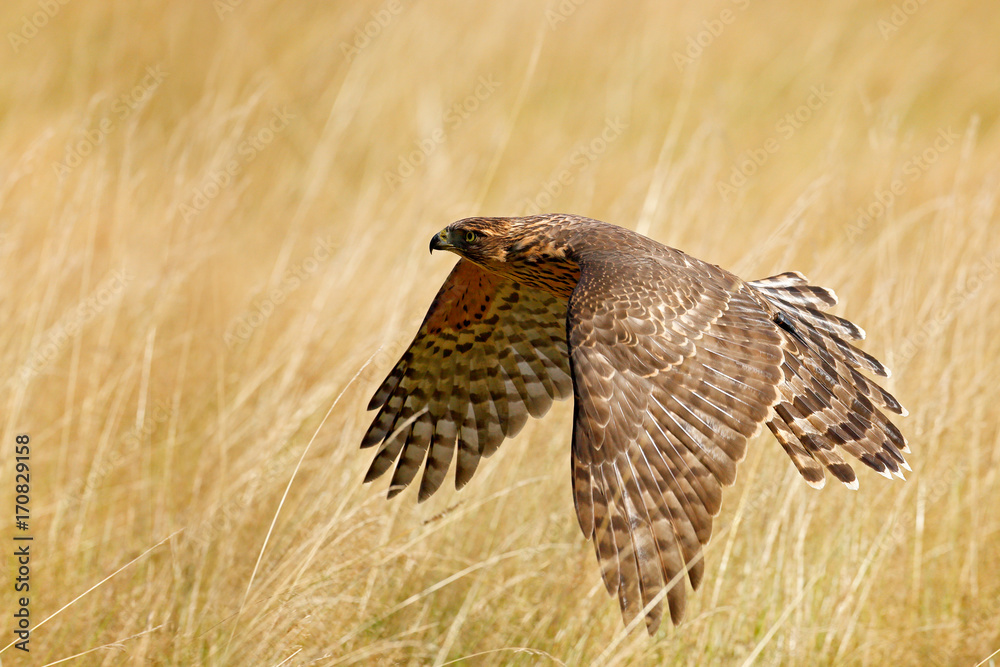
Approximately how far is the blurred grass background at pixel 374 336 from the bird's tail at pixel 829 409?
0.43 meters

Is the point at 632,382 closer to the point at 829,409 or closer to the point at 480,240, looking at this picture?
the point at 829,409

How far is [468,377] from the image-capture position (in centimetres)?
465

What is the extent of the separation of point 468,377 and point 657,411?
5.16 feet

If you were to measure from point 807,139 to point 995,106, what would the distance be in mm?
2855

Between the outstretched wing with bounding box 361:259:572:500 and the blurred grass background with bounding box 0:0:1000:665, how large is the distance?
0.19 m

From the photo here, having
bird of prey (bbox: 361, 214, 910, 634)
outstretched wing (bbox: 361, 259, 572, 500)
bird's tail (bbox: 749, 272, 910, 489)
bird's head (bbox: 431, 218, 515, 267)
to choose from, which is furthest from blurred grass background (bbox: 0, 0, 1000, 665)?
bird's head (bbox: 431, 218, 515, 267)

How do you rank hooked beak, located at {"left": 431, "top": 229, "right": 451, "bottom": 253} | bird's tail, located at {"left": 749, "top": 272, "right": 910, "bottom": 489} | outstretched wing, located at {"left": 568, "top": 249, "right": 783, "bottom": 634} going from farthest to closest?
hooked beak, located at {"left": 431, "top": 229, "right": 451, "bottom": 253} < bird's tail, located at {"left": 749, "top": 272, "right": 910, "bottom": 489} < outstretched wing, located at {"left": 568, "top": 249, "right": 783, "bottom": 634}

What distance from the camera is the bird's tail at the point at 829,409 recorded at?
3.48 meters

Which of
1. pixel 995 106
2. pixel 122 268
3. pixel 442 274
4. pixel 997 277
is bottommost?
pixel 122 268

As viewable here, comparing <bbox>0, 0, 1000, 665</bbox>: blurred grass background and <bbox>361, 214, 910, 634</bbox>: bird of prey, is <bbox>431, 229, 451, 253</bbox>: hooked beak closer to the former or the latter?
<bbox>361, 214, 910, 634</bbox>: bird of prey

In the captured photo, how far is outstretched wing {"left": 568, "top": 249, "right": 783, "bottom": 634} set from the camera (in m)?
2.91

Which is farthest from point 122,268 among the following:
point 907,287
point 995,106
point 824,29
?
point 995,106

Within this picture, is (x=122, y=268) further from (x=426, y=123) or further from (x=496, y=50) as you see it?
A: (x=496, y=50)

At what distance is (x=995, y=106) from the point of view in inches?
436
